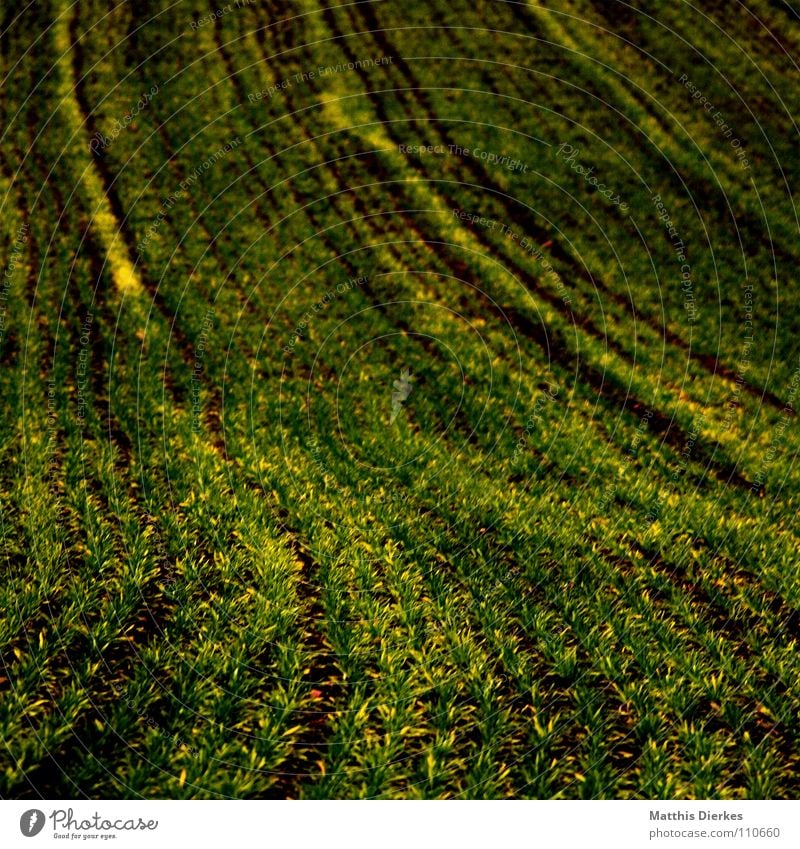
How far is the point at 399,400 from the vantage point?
8.79 meters

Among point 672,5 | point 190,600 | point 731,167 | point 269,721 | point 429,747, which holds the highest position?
point 672,5

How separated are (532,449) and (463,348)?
2438 mm

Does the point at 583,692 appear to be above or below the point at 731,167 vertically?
below

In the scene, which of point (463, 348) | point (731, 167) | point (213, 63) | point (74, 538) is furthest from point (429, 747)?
point (213, 63)

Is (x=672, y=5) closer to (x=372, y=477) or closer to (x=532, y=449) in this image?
(x=532, y=449)

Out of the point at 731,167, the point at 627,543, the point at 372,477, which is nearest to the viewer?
the point at 627,543

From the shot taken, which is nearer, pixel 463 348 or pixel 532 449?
pixel 532 449

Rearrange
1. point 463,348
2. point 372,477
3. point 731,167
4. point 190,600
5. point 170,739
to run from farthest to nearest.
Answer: point 731,167, point 463,348, point 372,477, point 190,600, point 170,739

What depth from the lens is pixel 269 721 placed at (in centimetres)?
472

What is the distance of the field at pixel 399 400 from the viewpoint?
4797 mm

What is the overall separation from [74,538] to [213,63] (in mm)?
13641

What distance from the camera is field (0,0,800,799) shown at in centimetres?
480

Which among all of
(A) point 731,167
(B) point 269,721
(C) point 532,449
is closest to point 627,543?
(C) point 532,449

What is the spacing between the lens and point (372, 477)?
289 inches
